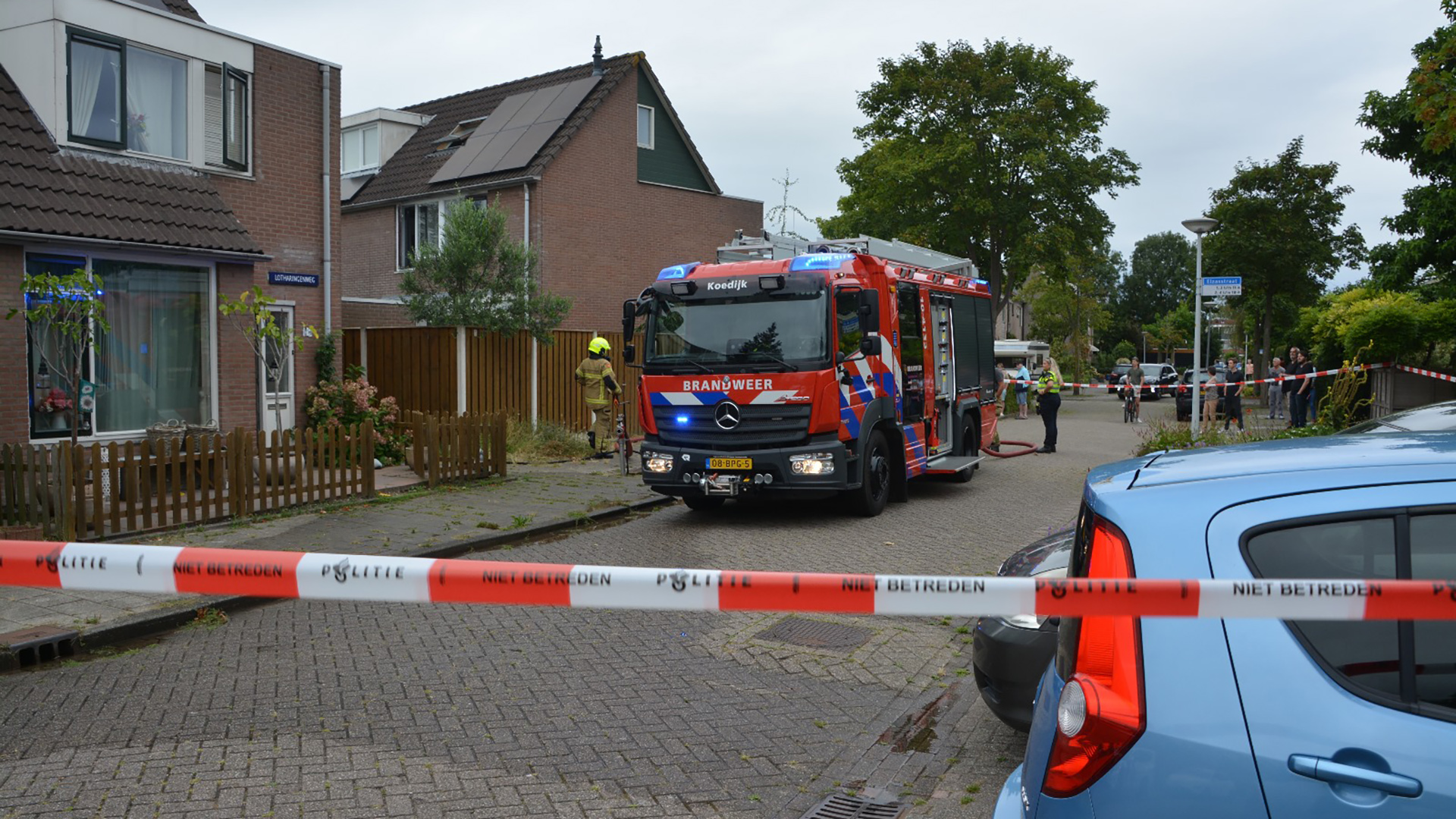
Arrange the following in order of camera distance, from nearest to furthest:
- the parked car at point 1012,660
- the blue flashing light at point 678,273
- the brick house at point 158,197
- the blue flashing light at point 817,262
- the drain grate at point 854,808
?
the drain grate at point 854,808 < the parked car at point 1012,660 < the blue flashing light at point 817,262 < the blue flashing light at point 678,273 < the brick house at point 158,197

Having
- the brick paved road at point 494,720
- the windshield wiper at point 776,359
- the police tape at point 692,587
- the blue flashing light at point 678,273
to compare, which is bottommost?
the brick paved road at point 494,720

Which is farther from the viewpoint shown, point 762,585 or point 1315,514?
point 762,585

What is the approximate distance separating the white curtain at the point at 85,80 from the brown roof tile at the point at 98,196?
1.28ft

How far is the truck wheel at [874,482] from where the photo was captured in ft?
37.5

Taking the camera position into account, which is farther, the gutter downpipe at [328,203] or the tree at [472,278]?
the tree at [472,278]

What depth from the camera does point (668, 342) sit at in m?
11.6

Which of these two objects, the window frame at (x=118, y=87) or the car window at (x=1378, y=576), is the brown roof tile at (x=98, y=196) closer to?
the window frame at (x=118, y=87)

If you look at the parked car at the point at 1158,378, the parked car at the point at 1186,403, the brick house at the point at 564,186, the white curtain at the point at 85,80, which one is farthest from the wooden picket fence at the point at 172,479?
the parked car at the point at 1158,378

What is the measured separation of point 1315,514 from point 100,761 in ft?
15.6

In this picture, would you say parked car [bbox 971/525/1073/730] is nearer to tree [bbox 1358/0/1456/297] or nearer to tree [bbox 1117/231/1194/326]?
tree [bbox 1358/0/1456/297]

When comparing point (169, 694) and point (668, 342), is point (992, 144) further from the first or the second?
point (169, 694)

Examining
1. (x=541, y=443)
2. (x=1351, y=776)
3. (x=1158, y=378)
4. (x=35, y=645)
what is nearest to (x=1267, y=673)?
(x=1351, y=776)

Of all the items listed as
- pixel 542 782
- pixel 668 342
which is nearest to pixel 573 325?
pixel 668 342

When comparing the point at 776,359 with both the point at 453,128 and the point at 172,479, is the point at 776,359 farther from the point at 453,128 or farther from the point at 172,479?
the point at 453,128
